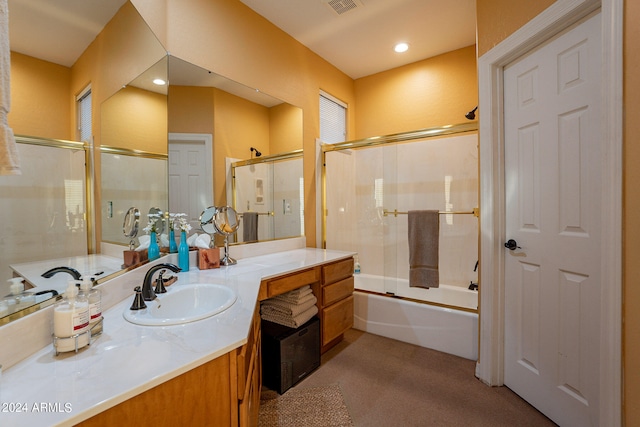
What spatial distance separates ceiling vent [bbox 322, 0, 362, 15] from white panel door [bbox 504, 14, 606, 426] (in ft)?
4.24

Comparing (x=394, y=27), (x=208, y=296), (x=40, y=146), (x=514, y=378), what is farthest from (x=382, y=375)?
(x=394, y=27)

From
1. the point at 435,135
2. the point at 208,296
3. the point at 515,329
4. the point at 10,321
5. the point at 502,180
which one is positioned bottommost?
the point at 515,329

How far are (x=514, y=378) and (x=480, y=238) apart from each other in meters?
0.89

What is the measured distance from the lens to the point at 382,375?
1980 millimetres

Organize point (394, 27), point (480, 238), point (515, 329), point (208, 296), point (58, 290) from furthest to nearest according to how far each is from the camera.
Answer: point (394, 27) → point (480, 238) → point (515, 329) → point (208, 296) → point (58, 290)

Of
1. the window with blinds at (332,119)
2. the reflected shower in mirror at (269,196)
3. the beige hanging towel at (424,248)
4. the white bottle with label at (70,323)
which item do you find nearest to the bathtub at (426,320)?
the beige hanging towel at (424,248)

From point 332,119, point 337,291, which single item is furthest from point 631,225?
point 332,119

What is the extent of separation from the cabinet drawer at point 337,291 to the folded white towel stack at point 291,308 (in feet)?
0.40

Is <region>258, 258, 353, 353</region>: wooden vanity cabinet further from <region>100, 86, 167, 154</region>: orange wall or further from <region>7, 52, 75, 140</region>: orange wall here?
<region>7, 52, 75, 140</region>: orange wall

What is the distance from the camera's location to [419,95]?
3156mm

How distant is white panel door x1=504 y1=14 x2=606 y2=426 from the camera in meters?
1.35

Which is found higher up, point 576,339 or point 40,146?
point 40,146

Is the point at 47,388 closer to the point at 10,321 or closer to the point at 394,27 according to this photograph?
the point at 10,321

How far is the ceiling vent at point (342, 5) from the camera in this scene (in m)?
2.25
